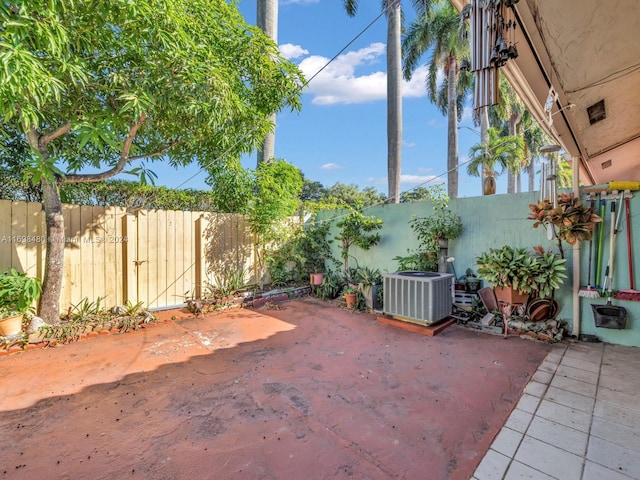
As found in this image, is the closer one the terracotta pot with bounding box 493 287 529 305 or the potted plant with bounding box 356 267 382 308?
the terracotta pot with bounding box 493 287 529 305

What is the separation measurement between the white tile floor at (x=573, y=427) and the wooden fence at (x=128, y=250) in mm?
4708

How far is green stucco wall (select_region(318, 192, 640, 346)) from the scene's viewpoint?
3.15 meters

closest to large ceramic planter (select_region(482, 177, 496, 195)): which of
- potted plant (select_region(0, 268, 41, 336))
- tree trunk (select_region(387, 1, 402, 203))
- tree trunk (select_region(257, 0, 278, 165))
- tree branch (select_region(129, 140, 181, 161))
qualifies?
tree trunk (select_region(387, 1, 402, 203))

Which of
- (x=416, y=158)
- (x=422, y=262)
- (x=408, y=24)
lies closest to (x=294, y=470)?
(x=422, y=262)

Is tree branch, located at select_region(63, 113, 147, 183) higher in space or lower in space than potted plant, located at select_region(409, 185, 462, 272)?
higher

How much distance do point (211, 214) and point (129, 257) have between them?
59.0 inches

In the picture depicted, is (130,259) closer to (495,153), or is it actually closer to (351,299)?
(351,299)

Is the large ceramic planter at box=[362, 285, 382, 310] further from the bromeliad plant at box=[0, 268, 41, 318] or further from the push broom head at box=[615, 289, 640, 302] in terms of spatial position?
the bromeliad plant at box=[0, 268, 41, 318]

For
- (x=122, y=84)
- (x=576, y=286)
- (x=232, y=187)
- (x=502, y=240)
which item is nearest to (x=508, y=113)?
(x=502, y=240)

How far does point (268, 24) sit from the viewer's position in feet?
21.1

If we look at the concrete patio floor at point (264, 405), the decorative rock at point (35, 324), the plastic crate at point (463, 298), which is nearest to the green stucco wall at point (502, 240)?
the plastic crate at point (463, 298)

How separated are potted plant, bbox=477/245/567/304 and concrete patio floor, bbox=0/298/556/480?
1.93 ft

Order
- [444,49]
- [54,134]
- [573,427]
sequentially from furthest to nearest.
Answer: [444,49]
[54,134]
[573,427]

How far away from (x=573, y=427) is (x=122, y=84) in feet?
15.7
